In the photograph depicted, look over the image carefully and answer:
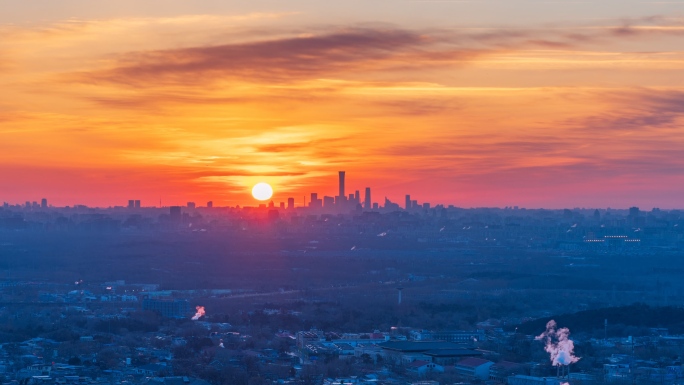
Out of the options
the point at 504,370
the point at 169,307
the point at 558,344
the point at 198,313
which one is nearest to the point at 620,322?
the point at 558,344

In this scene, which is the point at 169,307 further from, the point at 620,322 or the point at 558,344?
the point at 558,344

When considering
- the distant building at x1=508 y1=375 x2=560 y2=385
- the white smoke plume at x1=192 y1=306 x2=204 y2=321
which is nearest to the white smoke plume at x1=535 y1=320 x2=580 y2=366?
the distant building at x1=508 y1=375 x2=560 y2=385

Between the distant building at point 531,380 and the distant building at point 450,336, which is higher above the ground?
the distant building at point 450,336

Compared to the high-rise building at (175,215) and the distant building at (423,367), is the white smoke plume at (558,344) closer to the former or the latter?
the distant building at (423,367)

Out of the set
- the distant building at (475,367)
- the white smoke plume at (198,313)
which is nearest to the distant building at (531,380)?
the distant building at (475,367)

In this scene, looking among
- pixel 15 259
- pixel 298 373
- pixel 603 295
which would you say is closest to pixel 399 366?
pixel 298 373

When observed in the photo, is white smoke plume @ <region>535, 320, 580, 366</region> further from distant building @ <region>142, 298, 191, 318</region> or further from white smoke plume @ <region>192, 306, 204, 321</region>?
distant building @ <region>142, 298, 191, 318</region>
